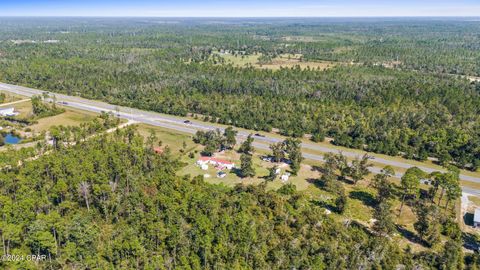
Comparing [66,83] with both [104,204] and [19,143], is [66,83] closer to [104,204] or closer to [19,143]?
[19,143]

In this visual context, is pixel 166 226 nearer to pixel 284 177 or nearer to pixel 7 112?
pixel 284 177

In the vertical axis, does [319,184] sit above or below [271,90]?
below

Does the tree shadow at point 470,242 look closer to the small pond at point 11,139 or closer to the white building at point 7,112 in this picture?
the small pond at point 11,139

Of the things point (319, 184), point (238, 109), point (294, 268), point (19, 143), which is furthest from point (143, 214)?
point (238, 109)

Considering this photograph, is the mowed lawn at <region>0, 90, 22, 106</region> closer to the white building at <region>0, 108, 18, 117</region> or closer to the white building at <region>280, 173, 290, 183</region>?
the white building at <region>0, 108, 18, 117</region>

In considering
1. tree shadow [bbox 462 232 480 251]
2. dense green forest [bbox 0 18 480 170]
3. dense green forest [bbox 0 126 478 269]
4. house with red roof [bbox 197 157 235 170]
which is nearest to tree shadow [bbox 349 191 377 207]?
dense green forest [bbox 0 126 478 269]

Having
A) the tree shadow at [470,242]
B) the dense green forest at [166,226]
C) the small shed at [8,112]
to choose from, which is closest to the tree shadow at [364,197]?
the dense green forest at [166,226]
